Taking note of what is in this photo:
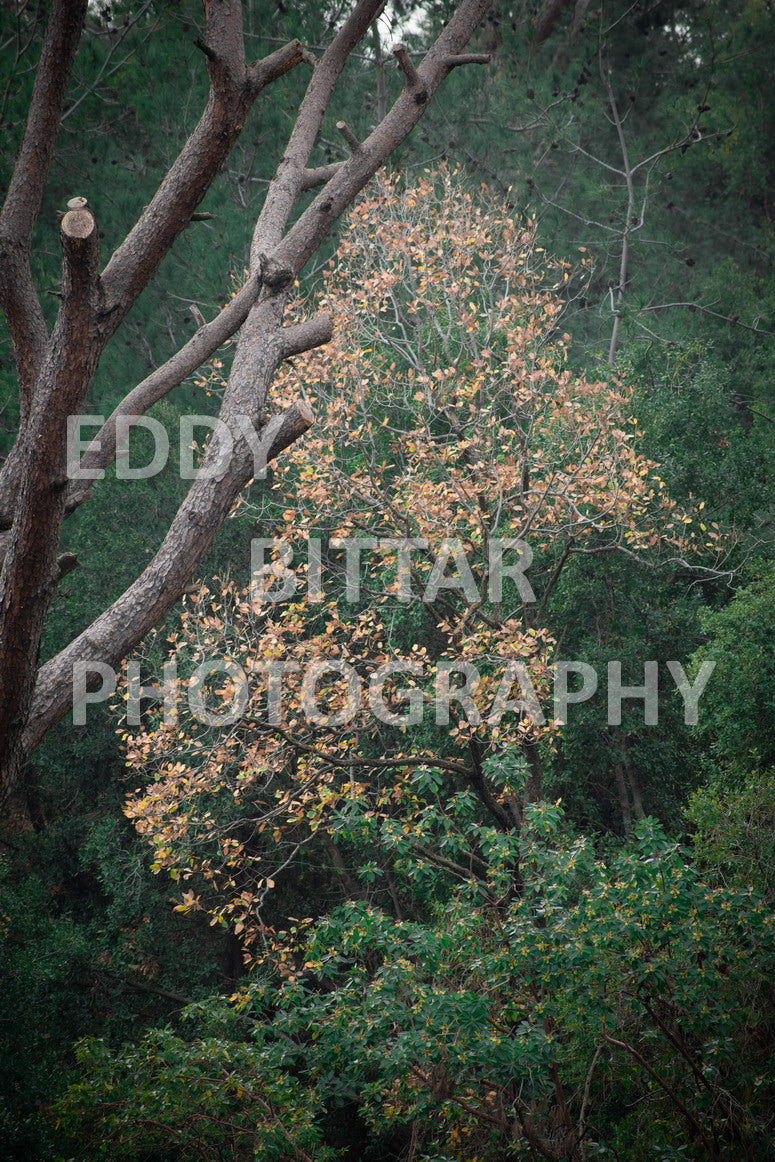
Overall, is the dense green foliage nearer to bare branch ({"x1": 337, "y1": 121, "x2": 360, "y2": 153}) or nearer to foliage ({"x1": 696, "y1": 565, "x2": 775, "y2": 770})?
foliage ({"x1": 696, "y1": 565, "x2": 775, "y2": 770})

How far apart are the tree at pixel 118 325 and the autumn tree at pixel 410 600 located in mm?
2526

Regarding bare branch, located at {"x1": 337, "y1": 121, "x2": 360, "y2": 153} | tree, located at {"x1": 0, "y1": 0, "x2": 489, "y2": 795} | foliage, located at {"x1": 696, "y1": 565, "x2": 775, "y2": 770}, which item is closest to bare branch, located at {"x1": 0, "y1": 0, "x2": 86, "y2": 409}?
tree, located at {"x1": 0, "y1": 0, "x2": 489, "y2": 795}

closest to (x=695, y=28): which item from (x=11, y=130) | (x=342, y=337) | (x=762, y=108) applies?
(x=762, y=108)

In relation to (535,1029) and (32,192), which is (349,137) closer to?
(32,192)

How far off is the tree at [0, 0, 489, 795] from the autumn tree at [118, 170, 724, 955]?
2.53m

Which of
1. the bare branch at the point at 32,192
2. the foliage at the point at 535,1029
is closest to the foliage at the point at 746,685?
the foliage at the point at 535,1029

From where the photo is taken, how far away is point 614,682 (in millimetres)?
9258

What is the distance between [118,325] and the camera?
323 centimetres

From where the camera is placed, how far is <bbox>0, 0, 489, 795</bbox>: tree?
287 centimetres

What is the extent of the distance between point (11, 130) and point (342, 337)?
3.55 m

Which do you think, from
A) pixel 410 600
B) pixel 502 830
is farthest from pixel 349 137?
pixel 502 830

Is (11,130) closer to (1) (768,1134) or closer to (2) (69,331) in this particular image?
(2) (69,331)

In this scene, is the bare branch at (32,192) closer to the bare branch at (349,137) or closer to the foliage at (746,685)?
the bare branch at (349,137)

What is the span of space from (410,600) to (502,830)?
2229 mm
